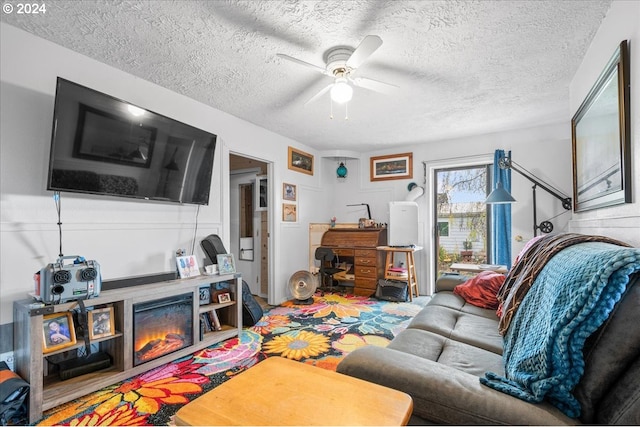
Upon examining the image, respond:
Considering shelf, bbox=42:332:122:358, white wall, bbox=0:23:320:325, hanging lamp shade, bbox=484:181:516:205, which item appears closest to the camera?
shelf, bbox=42:332:122:358

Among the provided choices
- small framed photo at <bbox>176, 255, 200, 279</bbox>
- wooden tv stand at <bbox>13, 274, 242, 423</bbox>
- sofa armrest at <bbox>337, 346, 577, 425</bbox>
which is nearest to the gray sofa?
sofa armrest at <bbox>337, 346, 577, 425</bbox>

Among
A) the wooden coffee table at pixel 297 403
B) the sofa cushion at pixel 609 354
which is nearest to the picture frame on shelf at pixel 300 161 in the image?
the wooden coffee table at pixel 297 403

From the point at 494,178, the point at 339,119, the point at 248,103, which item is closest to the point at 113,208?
the point at 248,103

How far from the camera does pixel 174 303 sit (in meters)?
2.36

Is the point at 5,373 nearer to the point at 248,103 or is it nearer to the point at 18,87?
the point at 18,87

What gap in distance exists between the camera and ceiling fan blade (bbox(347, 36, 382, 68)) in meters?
1.65

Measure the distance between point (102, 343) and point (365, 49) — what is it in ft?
9.24

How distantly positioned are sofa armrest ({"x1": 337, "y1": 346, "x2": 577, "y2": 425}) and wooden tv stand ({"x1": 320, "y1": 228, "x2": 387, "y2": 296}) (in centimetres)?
333

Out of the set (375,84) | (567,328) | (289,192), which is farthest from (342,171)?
(567,328)

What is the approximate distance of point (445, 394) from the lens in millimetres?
915

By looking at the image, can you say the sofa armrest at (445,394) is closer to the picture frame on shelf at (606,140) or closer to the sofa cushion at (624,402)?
the sofa cushion at (624,402)

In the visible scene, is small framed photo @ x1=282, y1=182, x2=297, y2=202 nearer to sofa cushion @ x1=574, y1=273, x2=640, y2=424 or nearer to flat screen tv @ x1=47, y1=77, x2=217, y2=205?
flat screen tv @ x1=47, y1=77, x2=217, y2=205

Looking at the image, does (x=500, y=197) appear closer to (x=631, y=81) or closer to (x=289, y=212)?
(x=631, y=81)

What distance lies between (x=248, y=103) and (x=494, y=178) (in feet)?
11.3
